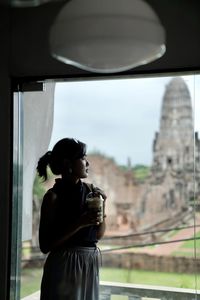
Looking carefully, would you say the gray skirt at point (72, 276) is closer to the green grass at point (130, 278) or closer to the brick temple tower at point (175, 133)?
the green grass at point (130, 278)

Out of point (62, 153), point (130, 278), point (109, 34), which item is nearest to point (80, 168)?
point (62, 153)

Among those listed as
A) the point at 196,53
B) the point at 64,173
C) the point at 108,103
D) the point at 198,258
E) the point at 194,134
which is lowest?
the point at 198,258

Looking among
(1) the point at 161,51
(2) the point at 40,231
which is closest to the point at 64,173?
(2) the point at 40,231

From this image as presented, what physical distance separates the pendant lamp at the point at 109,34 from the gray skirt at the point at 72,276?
1246 millimetres

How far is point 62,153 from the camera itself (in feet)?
7.32

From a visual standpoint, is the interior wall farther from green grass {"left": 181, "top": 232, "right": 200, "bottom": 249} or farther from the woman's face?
green grass {"left": 181, "top": 232, "right": 200, "bottom": 249}

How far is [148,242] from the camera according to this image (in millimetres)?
2264

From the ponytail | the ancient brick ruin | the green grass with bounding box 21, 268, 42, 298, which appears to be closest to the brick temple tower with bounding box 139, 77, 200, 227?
the ancient brick ruin

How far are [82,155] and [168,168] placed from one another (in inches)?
16.7

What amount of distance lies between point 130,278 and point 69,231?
0.42m

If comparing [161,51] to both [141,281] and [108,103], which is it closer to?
[108,103]

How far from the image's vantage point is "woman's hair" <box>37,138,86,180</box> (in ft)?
7.33

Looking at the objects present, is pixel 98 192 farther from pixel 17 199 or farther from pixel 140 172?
pixel 17 199

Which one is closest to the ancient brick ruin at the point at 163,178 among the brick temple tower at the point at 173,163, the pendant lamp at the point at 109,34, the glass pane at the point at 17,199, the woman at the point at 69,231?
the brick temple tower at the point at 173,163
